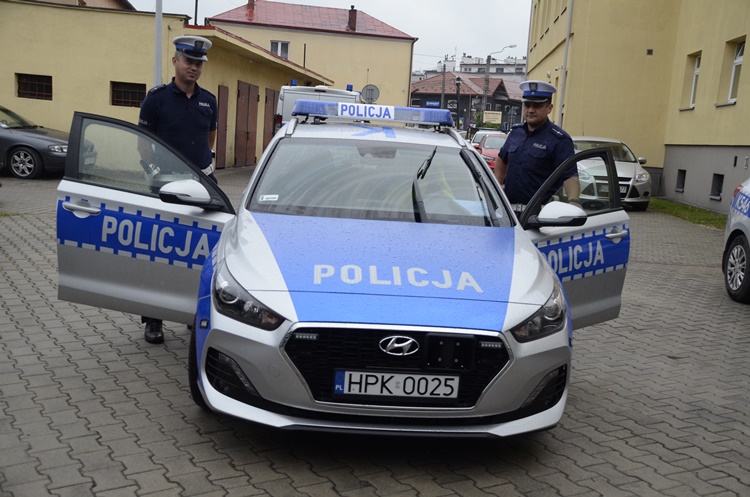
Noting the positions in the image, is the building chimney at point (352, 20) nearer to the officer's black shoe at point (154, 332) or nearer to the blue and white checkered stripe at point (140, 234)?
the officer's black shoe at point (154, 332)

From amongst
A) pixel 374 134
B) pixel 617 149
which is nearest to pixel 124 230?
pixel 374 134

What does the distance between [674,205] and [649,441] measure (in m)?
18.3

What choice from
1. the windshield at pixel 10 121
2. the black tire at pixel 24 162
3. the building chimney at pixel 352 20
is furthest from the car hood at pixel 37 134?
the building chimney at pixel 352 20

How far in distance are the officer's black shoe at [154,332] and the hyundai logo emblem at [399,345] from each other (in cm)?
278

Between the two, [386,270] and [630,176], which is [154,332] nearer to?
[386,270]

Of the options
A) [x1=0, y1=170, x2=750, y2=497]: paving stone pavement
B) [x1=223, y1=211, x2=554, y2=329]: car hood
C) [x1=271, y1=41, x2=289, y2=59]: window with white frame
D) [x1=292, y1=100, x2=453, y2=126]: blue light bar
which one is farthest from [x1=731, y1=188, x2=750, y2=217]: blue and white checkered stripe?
[x1=271, y1=41, x2=289, y2=59]: window with white frame

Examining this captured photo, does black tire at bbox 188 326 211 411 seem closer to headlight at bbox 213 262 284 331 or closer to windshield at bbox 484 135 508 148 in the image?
headlight at bbox 213 262 284 331

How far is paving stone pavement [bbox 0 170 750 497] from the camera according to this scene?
381 cm

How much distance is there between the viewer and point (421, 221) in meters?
4.75

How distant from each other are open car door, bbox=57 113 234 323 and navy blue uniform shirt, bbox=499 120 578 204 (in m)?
2.28

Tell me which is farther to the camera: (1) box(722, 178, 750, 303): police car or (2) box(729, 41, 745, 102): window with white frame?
(2) box(729, 41, 745, 102): window with white frame

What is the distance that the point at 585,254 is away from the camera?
5254 millimetres

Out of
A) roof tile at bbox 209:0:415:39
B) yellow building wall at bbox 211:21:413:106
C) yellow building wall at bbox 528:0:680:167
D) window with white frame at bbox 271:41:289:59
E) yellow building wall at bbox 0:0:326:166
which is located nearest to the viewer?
yellow building wall at bbox 0:0:326:166

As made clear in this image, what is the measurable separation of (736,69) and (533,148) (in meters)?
16.0
